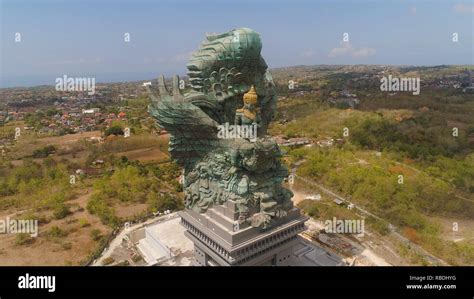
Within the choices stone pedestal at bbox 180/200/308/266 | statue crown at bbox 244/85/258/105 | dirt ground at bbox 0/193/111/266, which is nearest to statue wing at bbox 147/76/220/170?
statue crown at bbox 244/85/258/105

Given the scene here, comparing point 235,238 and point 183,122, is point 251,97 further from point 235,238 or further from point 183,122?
point 235,238

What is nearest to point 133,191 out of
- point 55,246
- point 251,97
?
point 55,246

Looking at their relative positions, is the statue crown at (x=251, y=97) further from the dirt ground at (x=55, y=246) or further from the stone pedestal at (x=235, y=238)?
the dirt ground at (x=55, y=246)

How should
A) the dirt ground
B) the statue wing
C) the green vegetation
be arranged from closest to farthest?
1. the statue wing
2. the dirt ground
3. the green vegetation

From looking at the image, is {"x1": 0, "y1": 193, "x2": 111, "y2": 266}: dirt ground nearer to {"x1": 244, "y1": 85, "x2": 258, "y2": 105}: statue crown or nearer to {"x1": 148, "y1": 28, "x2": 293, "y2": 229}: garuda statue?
{"x1": 148, "y1": 28, "x2": 293, "y2": 229}: garuda statue

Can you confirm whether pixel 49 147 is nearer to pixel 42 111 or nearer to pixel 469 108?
pixel 42 111
